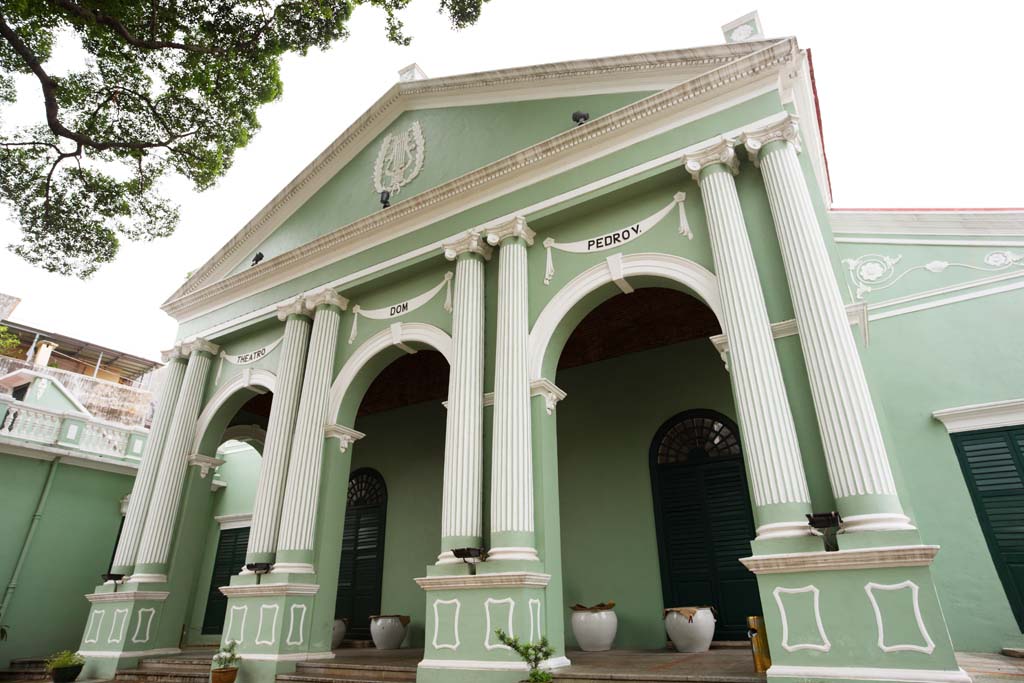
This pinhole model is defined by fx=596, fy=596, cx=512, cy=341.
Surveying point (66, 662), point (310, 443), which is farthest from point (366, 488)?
point (66, 662)

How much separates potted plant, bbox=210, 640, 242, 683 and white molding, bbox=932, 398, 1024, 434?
A: 30.0ft

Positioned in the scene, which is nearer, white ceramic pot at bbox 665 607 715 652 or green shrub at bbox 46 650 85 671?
white ceramic pot at bbox 665 607 715 652

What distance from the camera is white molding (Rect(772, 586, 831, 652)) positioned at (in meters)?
4.48

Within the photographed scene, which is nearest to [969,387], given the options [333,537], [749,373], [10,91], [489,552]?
[749,373]

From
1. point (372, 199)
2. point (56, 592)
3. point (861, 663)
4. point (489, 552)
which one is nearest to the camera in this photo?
point (861, 663)

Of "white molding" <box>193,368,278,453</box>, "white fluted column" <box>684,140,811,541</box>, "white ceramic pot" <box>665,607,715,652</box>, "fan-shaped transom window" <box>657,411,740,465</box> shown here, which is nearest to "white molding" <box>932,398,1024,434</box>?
"fan-shaped transom window" <box>657,411,740,465</box>

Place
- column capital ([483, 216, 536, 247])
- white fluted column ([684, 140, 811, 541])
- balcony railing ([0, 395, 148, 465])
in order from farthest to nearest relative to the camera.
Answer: balcony railing ([0, 395, 148, 465]), column capital ([483, 216, 536, 247]), white fluted column ([684, 140, 811, 541])

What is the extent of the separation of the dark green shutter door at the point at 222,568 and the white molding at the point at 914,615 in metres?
12.2

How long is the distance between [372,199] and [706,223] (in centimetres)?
601

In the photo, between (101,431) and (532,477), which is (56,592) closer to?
(101,431)

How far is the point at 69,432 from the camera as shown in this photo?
1217 cm

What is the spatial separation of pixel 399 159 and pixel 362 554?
7497 mm

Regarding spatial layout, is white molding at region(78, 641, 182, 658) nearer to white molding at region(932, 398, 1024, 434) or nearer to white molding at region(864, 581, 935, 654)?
white molding at region(864, 581, 935, 654)

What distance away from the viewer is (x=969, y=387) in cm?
752
